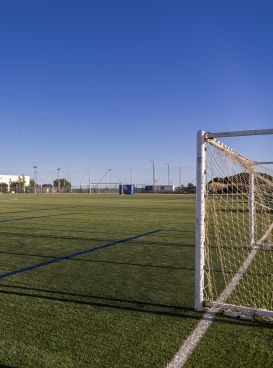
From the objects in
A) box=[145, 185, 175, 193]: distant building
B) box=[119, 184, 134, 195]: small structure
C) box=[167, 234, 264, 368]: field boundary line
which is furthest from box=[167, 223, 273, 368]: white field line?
box=[145, 185, 175, 193]: distant building

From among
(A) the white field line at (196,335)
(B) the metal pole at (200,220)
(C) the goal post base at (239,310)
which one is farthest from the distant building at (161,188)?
(C) the goal post base at (239,310)

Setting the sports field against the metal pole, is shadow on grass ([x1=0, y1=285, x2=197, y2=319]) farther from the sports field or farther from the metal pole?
the metal pole

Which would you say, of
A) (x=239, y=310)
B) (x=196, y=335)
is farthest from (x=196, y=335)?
(x=239, y=310)

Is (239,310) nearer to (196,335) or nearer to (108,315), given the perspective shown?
(196,335)

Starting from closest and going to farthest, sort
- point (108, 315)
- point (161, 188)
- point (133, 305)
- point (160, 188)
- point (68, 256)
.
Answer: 1. point (108, 315)
2. point (133, 305)
3. point (68, 256)
4. point (161, 188)
5. point (160, 188)

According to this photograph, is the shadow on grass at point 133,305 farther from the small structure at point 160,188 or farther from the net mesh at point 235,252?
the small structure at point 160,188

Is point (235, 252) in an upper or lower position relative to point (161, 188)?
lower

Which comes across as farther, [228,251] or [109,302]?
[228,251]

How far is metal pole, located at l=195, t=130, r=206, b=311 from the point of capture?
4051 mm

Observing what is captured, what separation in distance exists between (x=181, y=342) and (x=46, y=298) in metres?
1.89

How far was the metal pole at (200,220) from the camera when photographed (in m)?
4.05

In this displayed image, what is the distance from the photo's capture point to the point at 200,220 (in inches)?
165

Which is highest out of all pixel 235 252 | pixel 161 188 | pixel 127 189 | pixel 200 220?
pixel 161 188

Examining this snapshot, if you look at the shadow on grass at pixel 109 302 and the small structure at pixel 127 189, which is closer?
the shadow on grass at pixel 109 302
